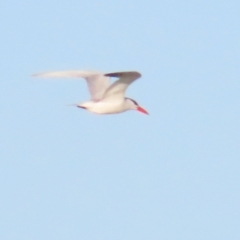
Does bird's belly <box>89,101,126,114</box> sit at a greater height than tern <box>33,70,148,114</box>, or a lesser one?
lesser

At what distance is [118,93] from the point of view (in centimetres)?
2741

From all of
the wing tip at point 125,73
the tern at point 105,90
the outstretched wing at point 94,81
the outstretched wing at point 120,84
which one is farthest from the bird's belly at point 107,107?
the wing tip at point 125,73

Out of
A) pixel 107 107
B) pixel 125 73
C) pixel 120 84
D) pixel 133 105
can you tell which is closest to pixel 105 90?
pixel 107 107

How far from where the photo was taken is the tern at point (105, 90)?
26.7 meters

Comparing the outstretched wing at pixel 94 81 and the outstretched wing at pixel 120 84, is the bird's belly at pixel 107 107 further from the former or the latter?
the outstretched wing at pixel 94 81

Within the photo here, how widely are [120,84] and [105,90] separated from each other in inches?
41.1

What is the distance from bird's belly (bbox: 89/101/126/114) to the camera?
2705 cm

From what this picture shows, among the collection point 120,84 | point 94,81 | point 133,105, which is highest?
point 94,81

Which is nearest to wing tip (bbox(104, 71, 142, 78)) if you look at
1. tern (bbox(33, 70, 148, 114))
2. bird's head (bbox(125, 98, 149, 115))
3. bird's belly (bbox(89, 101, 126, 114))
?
tern (bbox(33, 70, 148, 114))

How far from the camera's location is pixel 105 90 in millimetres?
27938

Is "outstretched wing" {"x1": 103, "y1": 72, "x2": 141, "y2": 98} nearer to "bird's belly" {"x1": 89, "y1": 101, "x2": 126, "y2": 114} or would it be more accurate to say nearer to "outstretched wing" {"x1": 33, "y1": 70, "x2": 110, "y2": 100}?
"bird's belly" {"x1": 89, "y1": 101, "x2": 126, "y2": 114}

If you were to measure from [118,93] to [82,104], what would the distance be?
3.30 feet

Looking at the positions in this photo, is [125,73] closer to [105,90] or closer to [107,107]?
[107,107]

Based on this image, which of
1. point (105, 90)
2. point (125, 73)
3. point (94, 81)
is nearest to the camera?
point (125, 73)
